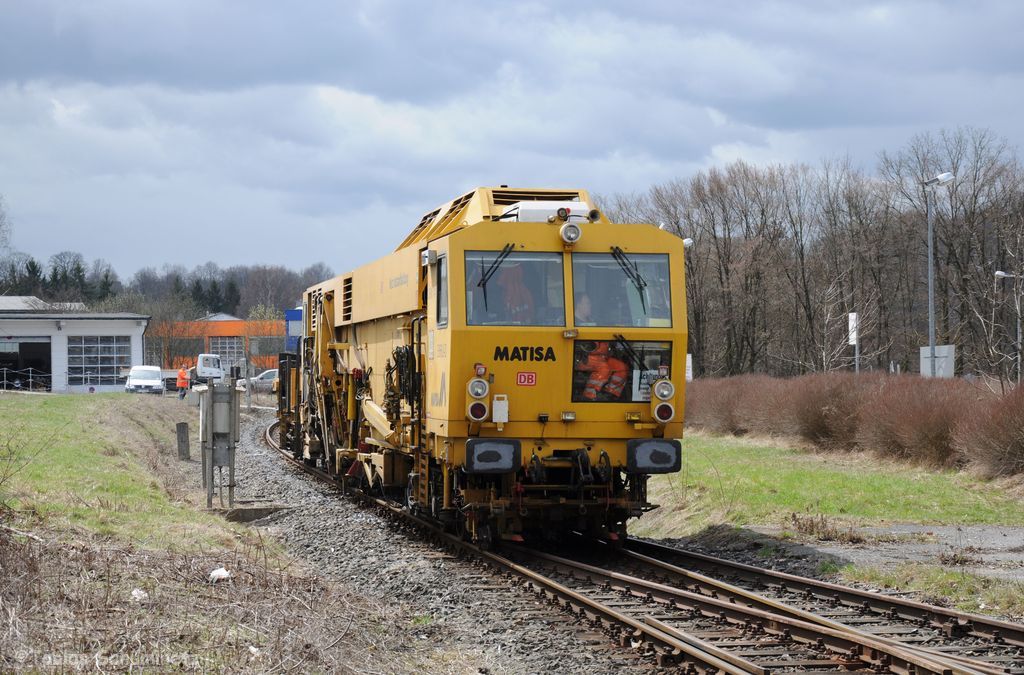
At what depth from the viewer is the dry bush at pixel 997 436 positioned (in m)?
17.6

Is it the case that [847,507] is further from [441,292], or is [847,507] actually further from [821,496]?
[441,292]

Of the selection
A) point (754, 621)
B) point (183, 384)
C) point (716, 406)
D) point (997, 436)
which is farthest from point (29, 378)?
point (754, 621)

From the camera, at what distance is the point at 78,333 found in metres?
64.4

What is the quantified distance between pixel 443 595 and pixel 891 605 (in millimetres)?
4032

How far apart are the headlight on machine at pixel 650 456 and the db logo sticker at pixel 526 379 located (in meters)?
1.22

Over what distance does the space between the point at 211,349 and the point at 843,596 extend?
3935 inches

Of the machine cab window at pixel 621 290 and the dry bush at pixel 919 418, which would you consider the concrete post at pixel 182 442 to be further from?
the machine cab window at pixel 621 290

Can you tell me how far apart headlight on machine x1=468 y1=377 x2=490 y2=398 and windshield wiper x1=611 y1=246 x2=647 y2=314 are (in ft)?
6.59

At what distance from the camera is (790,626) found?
834 cm

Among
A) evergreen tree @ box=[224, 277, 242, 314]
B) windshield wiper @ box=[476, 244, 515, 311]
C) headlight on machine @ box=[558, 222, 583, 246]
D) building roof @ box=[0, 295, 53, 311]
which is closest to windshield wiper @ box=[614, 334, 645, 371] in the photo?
headlight on machine @ box=[558, 222, 583, 246]

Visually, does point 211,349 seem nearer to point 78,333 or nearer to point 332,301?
point 78,333

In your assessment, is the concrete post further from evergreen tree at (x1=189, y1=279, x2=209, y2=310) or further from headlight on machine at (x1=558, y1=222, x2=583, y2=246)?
evergreen tree at (x1=189, y1=279, x2=209, y2=310)

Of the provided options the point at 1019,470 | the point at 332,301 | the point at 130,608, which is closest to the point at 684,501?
the point at 1019,470

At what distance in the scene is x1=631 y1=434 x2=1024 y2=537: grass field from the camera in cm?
1534
